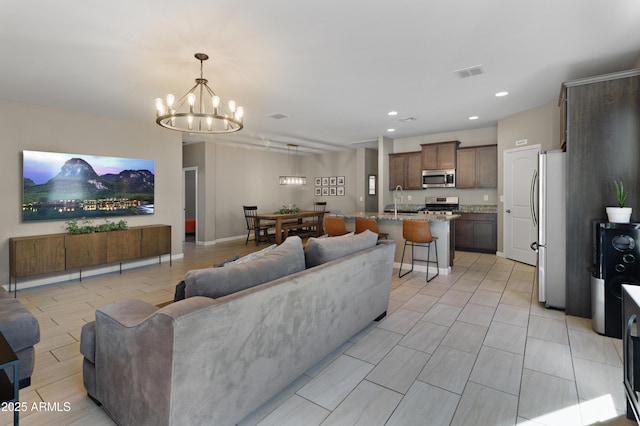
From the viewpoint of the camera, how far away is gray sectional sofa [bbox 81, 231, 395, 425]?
136cm

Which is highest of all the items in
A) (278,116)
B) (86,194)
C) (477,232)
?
(278,116)

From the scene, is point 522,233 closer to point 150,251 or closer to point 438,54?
point 438,54

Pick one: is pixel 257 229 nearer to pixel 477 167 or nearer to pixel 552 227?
pixel 477 167

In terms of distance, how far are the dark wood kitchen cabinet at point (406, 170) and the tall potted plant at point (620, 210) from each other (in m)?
4.47

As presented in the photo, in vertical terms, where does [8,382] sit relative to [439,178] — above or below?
below

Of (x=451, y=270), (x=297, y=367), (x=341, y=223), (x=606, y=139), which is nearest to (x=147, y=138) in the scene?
(x=341, y=223)

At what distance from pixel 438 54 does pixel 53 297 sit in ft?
17.6

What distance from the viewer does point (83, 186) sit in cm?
485

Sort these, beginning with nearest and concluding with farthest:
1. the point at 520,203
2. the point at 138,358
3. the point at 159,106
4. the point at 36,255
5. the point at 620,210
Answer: the point at 138,358 < the point at 620,210 < the point at 159,106 < the point at 36,255 < the point at 520,203

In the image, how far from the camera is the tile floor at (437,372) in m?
1.80

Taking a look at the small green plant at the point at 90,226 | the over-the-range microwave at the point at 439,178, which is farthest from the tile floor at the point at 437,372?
the over-the-range microwave at the point at 439,178

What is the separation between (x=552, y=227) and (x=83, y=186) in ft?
21.2

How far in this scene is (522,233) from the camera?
18.0 ft

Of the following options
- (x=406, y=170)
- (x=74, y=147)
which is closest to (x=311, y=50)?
(x=74, y=147)
